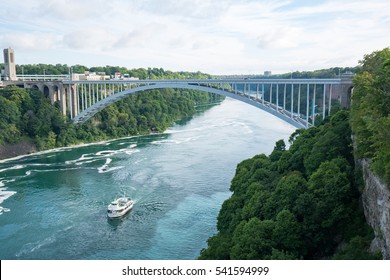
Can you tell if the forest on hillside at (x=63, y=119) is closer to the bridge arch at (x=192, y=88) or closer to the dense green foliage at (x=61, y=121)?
the dense green foliage at (x=61, y=121)

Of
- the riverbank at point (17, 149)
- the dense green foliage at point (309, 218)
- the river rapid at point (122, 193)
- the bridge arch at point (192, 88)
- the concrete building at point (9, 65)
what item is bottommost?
the river rapid at point (122, 193)

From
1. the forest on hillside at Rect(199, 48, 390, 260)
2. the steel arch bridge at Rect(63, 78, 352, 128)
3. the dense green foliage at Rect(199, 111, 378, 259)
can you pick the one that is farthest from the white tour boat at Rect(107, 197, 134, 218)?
the steel arch bridge at Rect(63, 78, 352, 128)

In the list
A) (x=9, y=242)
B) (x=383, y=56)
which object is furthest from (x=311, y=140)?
(x=9, y=242)

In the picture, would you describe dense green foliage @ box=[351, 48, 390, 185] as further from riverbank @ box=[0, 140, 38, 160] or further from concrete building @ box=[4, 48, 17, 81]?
concrete building @ box=[4, 48, 17, 81]

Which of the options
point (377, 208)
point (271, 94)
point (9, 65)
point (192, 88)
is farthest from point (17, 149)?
point (377, 208)

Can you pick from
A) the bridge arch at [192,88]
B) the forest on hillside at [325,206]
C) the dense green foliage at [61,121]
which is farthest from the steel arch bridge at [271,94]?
the forest on hillside at [325,206]

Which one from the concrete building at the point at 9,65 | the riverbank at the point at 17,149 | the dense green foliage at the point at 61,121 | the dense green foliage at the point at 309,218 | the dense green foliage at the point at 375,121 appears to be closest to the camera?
the dense green foliage at the point at 375,121

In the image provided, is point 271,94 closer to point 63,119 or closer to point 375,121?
point 63,119
